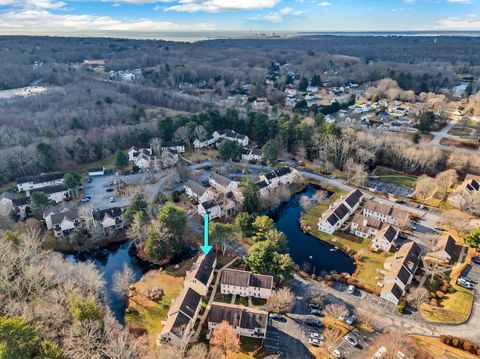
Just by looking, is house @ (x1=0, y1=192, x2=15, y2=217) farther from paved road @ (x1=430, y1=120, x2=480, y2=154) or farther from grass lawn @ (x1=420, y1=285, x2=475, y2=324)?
paved road @ (x1=430, y1=120, x2=480, y2=154)

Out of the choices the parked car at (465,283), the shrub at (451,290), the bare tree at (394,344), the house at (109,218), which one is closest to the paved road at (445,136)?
the parked car at (465,283)

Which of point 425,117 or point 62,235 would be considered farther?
point 425,117

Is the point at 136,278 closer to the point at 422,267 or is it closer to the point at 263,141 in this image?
the point at 422,267

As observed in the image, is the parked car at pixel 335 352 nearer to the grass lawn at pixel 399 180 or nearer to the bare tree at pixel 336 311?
the bare tree at pixel 336 311

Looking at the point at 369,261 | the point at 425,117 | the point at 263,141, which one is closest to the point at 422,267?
the point at 369,261

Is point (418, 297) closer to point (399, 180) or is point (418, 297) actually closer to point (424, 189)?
point (424, 189)

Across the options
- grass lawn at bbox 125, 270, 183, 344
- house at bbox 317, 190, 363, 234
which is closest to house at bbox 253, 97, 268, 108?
house at bbox 317, 190, 363, 234
